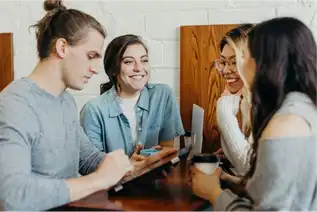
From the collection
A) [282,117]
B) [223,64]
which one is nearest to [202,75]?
[223,64]

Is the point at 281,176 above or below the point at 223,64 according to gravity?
below

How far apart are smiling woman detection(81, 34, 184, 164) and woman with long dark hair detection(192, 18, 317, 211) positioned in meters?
0.77

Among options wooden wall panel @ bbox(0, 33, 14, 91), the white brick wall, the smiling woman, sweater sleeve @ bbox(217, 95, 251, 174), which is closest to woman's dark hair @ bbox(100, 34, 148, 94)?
the smiling woman

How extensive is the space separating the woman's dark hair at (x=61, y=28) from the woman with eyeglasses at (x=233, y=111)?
0.50 metres

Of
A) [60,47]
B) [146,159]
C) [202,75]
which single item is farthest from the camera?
[202,75]

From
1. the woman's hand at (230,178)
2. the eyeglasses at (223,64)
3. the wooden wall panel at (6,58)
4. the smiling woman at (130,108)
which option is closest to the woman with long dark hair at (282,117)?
the woman's hand at (230,178)

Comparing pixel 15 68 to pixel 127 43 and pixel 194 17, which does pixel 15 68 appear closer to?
pixel 127 43

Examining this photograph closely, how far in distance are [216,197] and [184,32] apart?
0.98m

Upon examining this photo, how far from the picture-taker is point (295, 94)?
3.28 ft

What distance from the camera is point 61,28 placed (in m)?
1.30

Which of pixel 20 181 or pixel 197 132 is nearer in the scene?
pixel 20 181

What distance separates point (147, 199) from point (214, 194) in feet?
0.54

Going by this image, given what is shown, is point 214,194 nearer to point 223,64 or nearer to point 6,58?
point 223,64

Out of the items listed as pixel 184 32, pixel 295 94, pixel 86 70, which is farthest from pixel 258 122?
pixel 184 32
